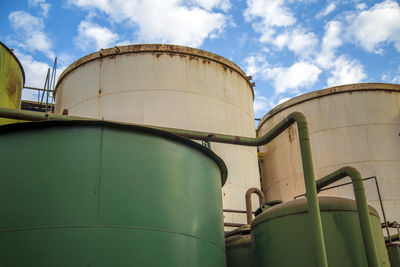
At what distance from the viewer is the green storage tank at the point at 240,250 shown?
943 centimetres

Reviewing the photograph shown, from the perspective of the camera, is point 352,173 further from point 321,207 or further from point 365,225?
point 365,225

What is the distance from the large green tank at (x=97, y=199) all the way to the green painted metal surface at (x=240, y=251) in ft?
6.15

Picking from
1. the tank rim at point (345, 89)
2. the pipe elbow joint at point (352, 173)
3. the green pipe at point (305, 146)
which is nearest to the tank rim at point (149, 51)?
the tank rim at point (345, 89)

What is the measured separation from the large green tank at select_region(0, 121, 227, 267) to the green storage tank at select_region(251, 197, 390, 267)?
3.87 feet

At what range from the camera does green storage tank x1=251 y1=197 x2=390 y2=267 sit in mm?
7625

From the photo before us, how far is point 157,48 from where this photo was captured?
13344 millimetres

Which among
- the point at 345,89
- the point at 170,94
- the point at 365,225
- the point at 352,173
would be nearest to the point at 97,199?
the point at 365,225

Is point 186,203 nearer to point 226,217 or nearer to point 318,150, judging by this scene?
point 226,217

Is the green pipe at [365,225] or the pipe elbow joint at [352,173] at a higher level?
the pipe elbow joint at [352,173]

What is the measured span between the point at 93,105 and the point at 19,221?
6966 millimetres

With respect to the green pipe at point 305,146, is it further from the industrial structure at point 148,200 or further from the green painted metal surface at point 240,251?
the green painted metal surface at point 240,251

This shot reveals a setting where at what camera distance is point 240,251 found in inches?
379

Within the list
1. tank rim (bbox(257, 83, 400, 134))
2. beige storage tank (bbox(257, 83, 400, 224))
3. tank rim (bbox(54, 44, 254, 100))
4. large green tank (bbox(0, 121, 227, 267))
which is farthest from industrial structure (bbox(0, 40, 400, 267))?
tank rim (bbox(257, 83, 400, 134))

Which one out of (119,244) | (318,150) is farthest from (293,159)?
(119,244)
